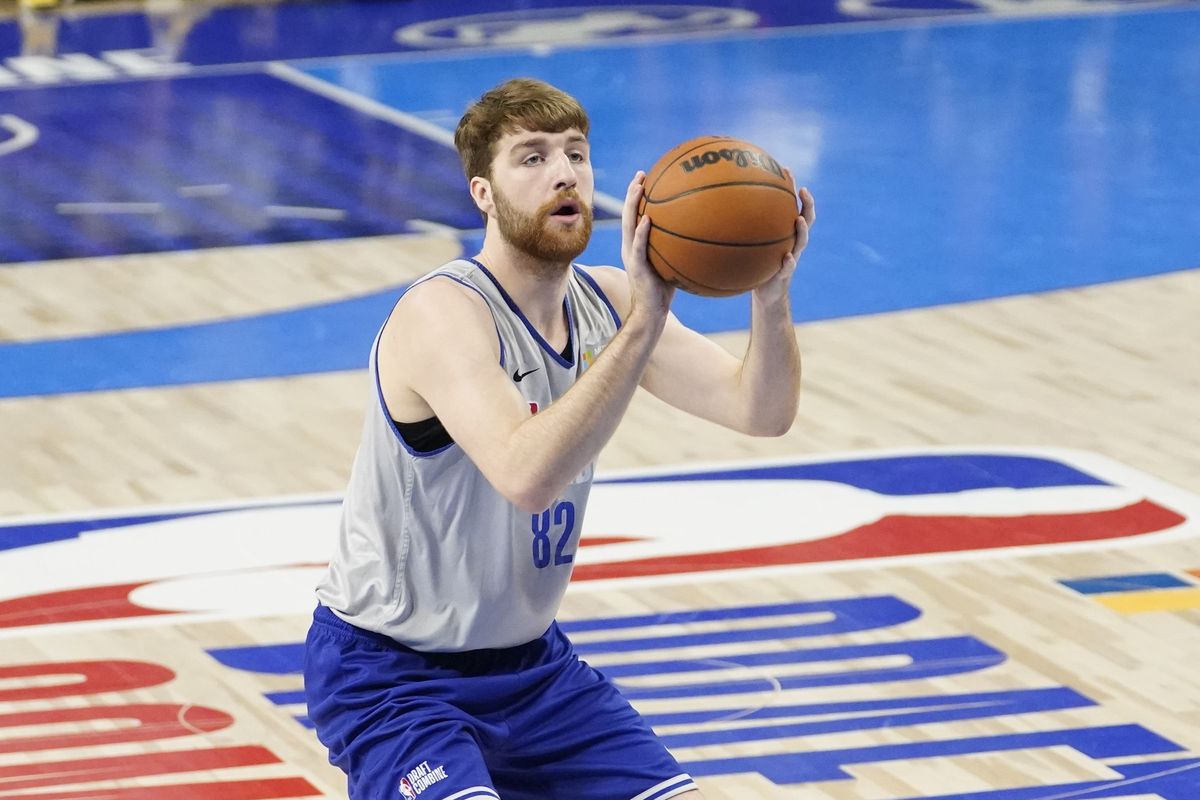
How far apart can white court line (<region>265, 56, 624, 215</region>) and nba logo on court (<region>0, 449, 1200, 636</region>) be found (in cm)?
659

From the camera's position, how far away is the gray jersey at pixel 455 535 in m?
4.03

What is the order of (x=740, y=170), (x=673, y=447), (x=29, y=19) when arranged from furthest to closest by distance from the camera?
(x=29, y=19) → (x=673, y=447) → (x=740, y=170)

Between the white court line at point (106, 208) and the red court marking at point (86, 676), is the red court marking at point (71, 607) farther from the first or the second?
the white court line at point (106, 208)

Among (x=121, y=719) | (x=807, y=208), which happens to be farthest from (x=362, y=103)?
(x=807, y=208)

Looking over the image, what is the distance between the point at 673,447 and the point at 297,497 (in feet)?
4.93

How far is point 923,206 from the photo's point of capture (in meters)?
12.1

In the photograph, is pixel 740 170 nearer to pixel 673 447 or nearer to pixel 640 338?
pixel 640 338

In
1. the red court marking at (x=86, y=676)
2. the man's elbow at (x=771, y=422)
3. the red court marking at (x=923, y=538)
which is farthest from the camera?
the red court marking at (x=923, y=538)

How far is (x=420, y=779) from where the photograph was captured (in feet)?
12.9

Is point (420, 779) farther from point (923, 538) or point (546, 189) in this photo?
point (923, 538)

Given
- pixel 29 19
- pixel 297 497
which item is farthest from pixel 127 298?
pixel 29 19

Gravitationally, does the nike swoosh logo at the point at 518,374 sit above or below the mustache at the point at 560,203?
below

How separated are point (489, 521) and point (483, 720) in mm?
395

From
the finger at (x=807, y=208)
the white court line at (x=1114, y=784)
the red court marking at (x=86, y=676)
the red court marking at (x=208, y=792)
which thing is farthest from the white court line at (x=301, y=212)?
the finger at (x=807, y=208)
